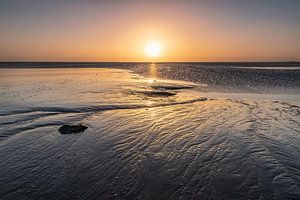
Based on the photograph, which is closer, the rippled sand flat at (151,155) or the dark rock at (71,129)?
the rippled sand flat at (151,155)

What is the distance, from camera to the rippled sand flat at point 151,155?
5207 millimetres

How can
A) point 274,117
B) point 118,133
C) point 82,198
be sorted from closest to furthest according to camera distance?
point 82,198, point 118,133, point 274,117

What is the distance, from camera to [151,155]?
7145 millimetres

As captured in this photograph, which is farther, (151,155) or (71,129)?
(71,129)

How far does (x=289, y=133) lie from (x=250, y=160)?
3.77 metres

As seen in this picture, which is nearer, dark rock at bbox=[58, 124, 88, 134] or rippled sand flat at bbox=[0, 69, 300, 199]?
rippled sand flat at bbox=[0, 69, 300, 199]

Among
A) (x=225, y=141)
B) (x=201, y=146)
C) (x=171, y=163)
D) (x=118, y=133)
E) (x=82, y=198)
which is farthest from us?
(x=118, y=133)

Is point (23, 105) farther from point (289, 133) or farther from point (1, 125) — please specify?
point (289, 133)

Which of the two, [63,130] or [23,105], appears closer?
[63,130]

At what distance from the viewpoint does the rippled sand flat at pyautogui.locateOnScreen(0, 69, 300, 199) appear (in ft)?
17.1

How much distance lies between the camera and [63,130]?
9.39 m

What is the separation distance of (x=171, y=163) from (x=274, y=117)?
319 inches

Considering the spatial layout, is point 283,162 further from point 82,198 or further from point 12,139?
point 12,139

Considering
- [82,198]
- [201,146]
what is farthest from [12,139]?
[201,146]
